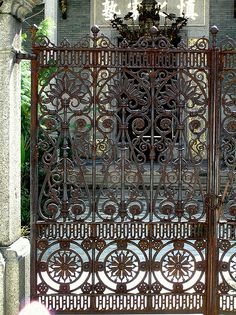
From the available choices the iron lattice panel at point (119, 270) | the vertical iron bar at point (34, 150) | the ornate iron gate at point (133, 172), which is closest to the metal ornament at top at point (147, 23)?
the ornate iron gate at point (133, 172)

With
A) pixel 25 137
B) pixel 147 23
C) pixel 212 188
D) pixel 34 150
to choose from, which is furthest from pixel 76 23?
pixel 212 188

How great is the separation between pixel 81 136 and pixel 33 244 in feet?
3.13

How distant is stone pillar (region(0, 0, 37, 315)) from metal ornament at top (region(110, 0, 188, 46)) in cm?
966

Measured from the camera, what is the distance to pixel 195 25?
50.0 feet

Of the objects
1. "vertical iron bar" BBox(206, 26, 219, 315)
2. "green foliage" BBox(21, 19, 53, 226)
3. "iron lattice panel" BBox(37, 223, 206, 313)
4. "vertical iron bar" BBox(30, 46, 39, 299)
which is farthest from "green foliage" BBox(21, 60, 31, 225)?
"vertical iron bar" BBox(206, 26, 219, 315)

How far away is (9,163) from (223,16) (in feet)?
40.7

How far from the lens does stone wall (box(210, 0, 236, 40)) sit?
15.5 meters

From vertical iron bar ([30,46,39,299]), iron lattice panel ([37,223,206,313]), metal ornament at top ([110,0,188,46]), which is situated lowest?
iron lattice panel ([37,223,206,313])

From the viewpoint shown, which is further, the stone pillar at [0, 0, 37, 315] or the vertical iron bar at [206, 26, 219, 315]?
the vertical iron bar at [206, 26, 219, 315]

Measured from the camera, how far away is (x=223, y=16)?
15578mm

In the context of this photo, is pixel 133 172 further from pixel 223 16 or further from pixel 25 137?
pixel 223 16

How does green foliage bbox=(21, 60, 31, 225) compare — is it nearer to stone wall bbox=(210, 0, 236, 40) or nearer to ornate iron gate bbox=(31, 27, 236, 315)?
ornate iron gate bbox=(31, 27, 236, 315)

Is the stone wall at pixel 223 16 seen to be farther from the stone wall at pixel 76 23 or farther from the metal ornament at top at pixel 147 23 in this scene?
the stone wall at pixel 76 23

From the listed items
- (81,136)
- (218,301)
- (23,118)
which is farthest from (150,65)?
(23,118)
